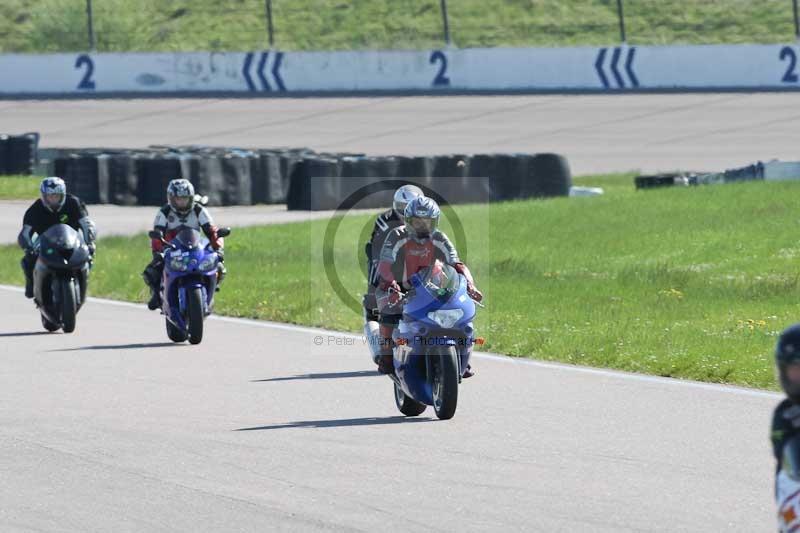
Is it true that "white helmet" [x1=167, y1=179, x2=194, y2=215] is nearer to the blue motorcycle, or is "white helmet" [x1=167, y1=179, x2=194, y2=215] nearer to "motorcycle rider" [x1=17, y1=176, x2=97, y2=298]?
the blue motorcycle

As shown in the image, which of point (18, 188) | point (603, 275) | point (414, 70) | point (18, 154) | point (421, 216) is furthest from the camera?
point (414, 70)

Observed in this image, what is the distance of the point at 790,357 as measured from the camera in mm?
5641

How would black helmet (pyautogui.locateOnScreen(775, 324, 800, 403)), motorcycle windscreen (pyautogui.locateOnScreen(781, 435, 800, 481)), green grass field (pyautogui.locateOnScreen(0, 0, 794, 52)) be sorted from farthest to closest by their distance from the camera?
green grass field (pyautogui.locateOnScreen(0, 0, 794, 52)), motorcycle windscreen (pyautogui.locateOnScreen(781, 435, 800, 481)), black helmet (pyautogui.locateOnScreen(775, 324, 800, 403))

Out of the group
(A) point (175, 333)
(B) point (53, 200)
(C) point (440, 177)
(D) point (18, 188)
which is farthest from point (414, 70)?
(A) point (175, 333)

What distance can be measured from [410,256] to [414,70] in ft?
121

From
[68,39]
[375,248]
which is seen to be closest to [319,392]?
[375,248]

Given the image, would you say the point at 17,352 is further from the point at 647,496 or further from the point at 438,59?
the point at 438,59

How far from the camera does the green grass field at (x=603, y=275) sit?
14.4 m

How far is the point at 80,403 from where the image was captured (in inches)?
455

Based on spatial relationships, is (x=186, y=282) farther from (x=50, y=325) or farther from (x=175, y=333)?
(x=50, y=325)

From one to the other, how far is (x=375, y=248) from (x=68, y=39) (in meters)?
46.6

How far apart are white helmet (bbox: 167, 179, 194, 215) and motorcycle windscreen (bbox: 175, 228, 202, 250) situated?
0.98 ft

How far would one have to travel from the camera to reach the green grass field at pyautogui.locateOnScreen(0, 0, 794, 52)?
51781 mm

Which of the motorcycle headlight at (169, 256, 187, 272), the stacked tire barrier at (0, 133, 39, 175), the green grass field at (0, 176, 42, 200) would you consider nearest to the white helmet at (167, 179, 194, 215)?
the motorcycle headlight at (169, 256, 187, 272)
